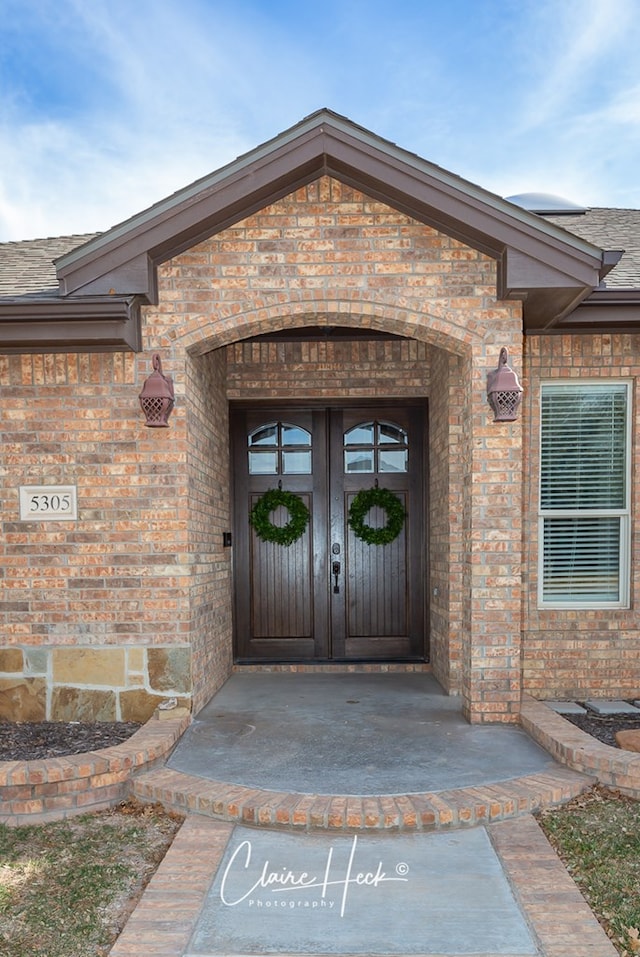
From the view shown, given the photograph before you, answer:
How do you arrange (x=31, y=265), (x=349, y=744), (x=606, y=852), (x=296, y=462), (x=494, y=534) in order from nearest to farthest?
(x=606, y=852)
(x=349, y=744)
(x=494, y=534)
(x=31, y=265)
(x=296, y=462)

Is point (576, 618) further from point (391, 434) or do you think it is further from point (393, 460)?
point (391, 434)

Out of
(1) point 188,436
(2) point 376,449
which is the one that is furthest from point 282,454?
(1) point 188,436

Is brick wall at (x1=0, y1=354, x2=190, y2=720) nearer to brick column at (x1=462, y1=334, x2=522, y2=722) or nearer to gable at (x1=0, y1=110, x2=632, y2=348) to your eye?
gable at (x1=0, y1=110, x2=632, y2=348)

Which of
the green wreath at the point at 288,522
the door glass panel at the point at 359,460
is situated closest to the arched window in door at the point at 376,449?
the door glass panel at the point at 359,460

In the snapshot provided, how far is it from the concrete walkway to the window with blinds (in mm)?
1585

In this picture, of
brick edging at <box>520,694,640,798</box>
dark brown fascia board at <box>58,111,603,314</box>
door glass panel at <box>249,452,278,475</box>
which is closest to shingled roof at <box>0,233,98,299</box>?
dark brown fascia board at <box>58,111,603,314</box>

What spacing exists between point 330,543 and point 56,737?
3.22m

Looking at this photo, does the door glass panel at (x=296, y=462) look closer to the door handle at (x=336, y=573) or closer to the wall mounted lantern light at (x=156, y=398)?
the door handle at (x=336, y=573)

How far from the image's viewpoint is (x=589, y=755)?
12.8ft

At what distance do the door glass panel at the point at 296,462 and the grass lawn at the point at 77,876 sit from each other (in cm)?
379

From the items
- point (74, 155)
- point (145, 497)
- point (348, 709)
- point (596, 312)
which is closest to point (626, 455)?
point (596, 312)

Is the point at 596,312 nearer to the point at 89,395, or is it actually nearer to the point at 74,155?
the point at 89,395

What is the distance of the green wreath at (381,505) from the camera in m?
6.87

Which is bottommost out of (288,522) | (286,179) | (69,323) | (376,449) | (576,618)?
(576,618)
